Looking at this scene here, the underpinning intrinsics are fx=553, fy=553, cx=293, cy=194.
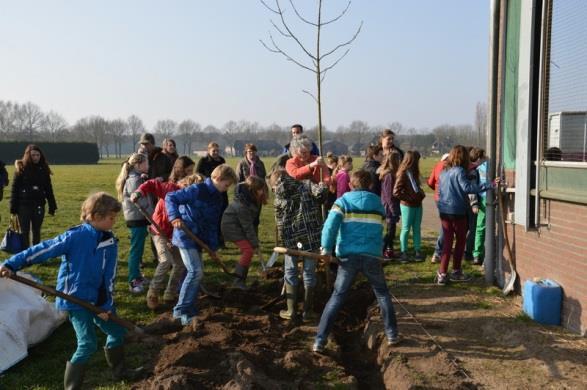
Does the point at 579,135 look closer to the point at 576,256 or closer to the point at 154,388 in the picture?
the point at 576,256

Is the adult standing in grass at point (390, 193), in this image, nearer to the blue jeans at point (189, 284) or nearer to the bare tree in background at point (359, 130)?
the blue jeans at point (189, 284)

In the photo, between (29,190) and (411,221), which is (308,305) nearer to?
(411,221)

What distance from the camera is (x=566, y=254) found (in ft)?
18.2

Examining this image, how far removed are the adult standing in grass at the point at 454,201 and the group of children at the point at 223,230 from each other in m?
0.01

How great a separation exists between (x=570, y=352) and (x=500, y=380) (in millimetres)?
1017

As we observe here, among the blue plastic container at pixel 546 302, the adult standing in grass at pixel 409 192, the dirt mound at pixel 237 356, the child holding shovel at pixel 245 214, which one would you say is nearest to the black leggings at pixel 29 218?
the child holding shovel at pixel 245 214

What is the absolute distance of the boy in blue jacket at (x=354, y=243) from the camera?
496 cm

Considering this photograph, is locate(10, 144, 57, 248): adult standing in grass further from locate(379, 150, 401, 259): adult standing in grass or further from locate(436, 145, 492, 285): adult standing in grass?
locate(436, 145, 492, 285): adult standing in grass

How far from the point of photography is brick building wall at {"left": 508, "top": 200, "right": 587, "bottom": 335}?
5.30 meters

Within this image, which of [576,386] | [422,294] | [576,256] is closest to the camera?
[576,386]

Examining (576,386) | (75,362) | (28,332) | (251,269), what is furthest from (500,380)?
(251,269)

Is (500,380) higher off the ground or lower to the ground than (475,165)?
lower

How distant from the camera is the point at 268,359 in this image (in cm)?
462

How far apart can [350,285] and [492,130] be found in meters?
3.44
